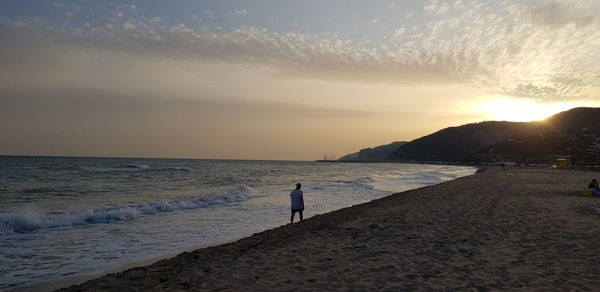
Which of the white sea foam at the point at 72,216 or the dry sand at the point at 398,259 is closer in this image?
the dry sand at the point at 398,259

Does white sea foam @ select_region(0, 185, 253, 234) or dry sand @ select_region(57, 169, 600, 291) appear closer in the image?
dry sand @ select_region(57, 169, 600, 291)

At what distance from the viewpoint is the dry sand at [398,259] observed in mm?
6527

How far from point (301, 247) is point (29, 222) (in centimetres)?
1069

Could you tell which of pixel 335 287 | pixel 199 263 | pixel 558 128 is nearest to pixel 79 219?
pixel 199 263

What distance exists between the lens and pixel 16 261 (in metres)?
9.50

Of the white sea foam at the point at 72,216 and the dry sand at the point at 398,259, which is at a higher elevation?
the dry sand at the point at 398,259

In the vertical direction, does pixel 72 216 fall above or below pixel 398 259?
below

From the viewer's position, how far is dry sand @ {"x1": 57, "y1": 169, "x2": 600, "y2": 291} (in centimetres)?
653

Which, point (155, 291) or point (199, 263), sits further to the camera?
point (199, 263)

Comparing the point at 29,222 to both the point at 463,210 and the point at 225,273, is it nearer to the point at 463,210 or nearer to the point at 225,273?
the point at 225,273

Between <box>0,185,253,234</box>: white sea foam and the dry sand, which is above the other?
the dry sand

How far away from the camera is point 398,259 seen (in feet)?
26.3

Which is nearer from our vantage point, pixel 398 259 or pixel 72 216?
pixel 398 259

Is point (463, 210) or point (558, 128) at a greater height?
point (558, 128)
